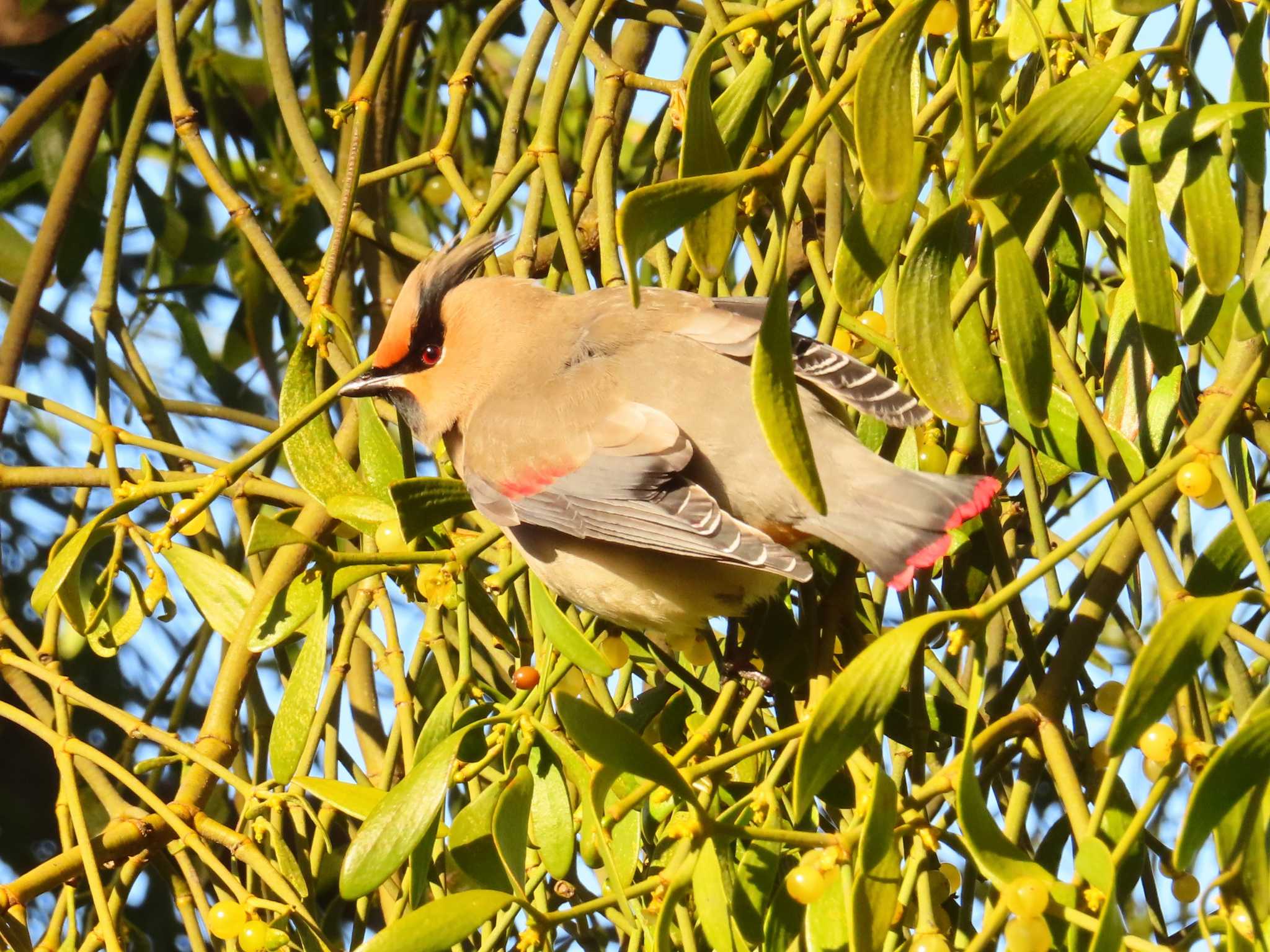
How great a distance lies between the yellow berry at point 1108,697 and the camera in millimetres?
1801

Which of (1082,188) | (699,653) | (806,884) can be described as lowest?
(699,653)

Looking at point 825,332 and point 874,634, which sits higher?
point 825,332

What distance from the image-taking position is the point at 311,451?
1966 millimetres

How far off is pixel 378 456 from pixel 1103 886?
1.12 m

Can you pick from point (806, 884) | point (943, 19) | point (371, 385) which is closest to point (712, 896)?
point (806, 884)

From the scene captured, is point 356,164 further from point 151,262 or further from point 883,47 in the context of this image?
point 151,262

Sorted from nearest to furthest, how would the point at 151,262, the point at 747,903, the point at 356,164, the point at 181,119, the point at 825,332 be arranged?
the point at 747,903 < the point at 825,332 < the point at 356,164 < the point at 181,119 < the point at 151,262

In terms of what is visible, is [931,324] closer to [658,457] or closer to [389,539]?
[658,457]

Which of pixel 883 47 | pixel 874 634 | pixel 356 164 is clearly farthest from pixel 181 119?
pixel 883 47

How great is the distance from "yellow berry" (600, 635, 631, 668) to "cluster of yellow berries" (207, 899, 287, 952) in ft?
2.06

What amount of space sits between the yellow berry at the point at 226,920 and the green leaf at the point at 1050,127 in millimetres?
1163

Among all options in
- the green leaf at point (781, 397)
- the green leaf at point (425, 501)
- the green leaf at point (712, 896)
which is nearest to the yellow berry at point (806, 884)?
the green leaf at point (712, 896)

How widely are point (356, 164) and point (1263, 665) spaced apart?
4.52ft

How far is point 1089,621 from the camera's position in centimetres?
160
